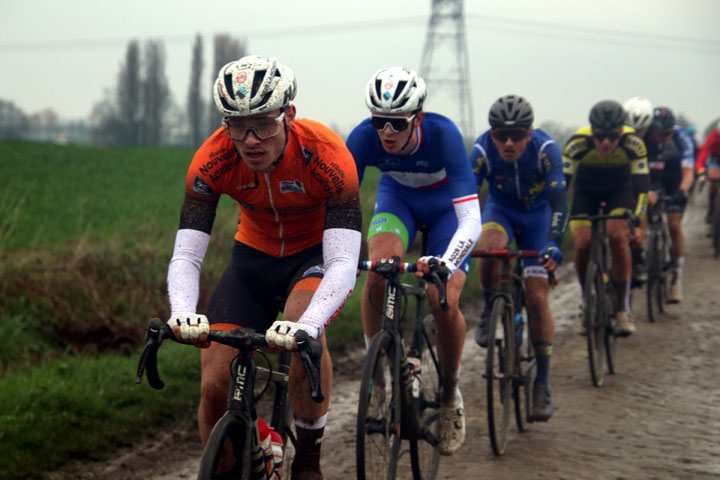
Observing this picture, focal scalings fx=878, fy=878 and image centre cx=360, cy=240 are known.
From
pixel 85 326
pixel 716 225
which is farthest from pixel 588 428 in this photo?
pixel 716 225

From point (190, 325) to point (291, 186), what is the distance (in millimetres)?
1034

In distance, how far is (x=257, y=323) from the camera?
4195 millimetres

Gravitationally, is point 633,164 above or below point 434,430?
above

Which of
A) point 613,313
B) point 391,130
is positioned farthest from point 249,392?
point 613,313

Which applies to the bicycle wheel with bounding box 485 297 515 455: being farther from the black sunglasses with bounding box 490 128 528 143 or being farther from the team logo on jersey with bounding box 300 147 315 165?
the team logo on jersey with bounding box 300 147 315 165

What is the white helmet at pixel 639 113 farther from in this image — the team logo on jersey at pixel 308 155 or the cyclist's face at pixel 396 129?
the team logo on jersey at pixel 308 155

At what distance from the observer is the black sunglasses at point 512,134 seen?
6.61 m

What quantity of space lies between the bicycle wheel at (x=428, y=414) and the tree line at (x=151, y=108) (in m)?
60.0

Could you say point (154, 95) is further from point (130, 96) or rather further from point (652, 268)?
point (652, 268)

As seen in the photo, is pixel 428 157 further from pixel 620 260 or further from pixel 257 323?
pixel 620 260

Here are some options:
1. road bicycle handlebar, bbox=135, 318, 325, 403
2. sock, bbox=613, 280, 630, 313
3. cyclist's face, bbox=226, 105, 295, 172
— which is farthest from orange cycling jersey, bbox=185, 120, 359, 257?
sock, bbox=613, 280, 630, 313

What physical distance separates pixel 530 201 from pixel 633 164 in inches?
99.1

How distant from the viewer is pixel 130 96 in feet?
235

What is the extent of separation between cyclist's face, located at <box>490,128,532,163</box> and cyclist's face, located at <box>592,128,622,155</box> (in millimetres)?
2184
